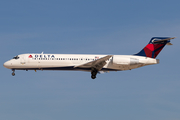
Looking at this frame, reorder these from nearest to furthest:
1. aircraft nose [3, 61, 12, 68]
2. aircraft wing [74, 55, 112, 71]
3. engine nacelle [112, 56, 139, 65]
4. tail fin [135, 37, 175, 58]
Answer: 1. aircraft wing [74, 55, 112, 71]
2. engine nacelle [112, 56, 139, 65]
3. aircraft nose [3, 61, 12, 68]
4. tail fin [135, 37, 175, 58]

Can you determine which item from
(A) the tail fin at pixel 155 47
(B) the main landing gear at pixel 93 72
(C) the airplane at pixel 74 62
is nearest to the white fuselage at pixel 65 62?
(C) the airplane at pixel 74 62

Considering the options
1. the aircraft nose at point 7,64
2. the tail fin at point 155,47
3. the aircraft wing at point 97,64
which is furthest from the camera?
the tail fin at point 155,47

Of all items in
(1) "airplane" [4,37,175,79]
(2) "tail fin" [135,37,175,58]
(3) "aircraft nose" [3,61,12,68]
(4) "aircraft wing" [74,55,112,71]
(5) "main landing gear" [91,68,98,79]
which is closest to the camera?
(4) "aircraft wing" [74,55,112,71]

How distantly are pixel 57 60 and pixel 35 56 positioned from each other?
3492mm

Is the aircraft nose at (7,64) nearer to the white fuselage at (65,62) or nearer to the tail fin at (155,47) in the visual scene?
the white fuselage at (65,62)

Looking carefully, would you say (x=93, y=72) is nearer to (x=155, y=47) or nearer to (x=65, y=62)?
(x=65, y=62)

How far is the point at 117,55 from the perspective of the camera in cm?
4628

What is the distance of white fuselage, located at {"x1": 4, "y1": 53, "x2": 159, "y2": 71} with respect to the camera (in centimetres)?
4362

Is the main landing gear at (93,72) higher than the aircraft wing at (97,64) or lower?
lower

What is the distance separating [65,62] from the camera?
144ft

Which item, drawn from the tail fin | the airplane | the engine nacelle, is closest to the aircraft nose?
the airplane

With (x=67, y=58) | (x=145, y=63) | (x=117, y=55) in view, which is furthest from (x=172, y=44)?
(x=67, y=58)

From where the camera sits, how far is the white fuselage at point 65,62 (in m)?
43.6

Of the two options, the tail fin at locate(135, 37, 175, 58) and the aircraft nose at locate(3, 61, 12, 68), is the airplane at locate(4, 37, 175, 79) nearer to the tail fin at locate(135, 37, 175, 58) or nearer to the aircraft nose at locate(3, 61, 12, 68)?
the aircraft nose at locate(3, 61, 12, 68)
